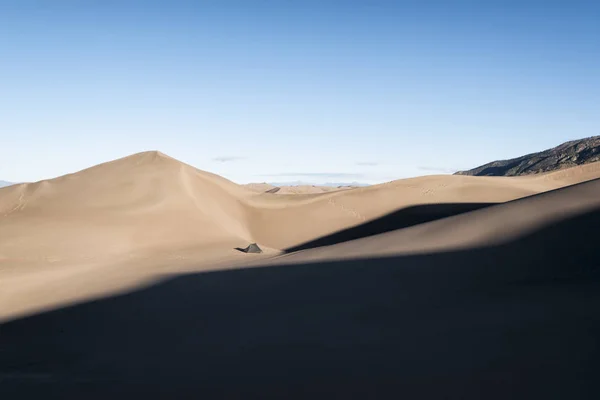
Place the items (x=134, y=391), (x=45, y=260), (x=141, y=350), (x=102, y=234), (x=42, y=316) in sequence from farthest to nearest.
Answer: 1. (x=102, y=234)
2. (x=45, y=260)
3. (x=42, y=316)
4. (x=141, y=350)
5. (x=134, y=391)

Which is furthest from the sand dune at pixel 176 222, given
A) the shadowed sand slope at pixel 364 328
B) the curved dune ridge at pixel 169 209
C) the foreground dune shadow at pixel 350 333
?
the foreground dune shadow at pixel 350 333

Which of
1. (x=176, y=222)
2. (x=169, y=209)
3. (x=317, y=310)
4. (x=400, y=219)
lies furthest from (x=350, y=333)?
(x=400, y=219)

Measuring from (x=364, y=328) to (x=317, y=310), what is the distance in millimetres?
1213

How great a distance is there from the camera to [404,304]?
6.70m

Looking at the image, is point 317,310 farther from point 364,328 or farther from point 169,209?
point 169,209

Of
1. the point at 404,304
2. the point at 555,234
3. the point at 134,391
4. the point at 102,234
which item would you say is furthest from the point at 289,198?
the point at 134,391

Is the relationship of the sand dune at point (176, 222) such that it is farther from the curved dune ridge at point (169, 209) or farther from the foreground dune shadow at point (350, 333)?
the foreground dune shadow at point (350, 333)

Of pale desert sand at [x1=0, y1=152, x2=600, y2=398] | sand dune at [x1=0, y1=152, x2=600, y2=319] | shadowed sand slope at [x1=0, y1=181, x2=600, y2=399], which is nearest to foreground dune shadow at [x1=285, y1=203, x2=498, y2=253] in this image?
sand dune at [x1=0, y1=152, x2=600, y2=319]

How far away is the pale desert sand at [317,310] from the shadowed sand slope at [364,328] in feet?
0.08

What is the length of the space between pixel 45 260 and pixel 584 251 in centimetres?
1282

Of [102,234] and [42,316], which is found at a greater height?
[102,234]

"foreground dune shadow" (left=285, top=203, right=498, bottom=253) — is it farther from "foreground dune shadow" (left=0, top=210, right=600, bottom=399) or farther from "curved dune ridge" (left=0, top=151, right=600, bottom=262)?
"foreground dune shadow" (left=0, top=210, right=600, bottom=399)

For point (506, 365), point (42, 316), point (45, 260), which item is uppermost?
point (45, 260)

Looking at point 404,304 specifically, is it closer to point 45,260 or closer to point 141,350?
point 141,350
